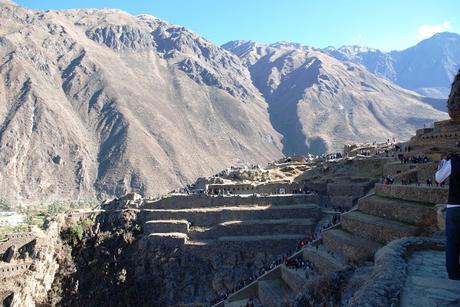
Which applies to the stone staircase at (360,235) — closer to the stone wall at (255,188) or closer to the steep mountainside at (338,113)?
the stone wall at (255,188)

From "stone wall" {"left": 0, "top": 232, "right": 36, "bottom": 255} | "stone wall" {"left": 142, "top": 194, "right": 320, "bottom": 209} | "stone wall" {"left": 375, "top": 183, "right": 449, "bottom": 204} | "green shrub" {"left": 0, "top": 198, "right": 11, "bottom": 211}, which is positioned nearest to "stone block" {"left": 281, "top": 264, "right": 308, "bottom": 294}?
"stone wall" {"left": 375, "top": 183, "right": 449, "bottom": 204}

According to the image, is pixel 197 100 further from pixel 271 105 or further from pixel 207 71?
pixel 271 105

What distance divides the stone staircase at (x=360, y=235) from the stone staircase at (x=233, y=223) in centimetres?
743

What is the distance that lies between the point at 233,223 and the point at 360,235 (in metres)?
16.6

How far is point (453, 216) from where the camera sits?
24.5 feet

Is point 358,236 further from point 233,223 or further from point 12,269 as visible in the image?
point 12,269

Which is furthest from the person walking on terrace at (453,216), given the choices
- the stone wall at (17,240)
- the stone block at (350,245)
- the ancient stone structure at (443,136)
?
the stone wall at (17,240)

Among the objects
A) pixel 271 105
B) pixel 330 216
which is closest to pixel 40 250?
pixel 330 216

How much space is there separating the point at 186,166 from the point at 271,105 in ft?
267

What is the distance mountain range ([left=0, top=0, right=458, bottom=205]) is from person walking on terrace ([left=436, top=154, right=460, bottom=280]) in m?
101

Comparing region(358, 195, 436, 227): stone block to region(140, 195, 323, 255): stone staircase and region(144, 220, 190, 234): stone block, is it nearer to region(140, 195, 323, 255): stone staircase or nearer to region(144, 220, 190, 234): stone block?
region(140, 195, 323, 255): stone staircase

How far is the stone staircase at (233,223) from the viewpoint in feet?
115

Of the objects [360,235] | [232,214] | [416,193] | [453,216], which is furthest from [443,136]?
[453,216]

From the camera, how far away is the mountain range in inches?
4508
